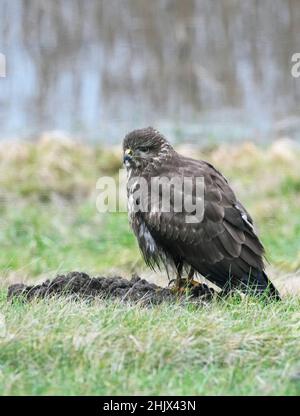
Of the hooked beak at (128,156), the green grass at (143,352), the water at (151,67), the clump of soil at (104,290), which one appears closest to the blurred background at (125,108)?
the water at (151,67)

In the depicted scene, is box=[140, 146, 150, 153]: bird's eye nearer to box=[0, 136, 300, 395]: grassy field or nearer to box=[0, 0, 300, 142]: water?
box=[0, 136, 300, 395]: grassy field

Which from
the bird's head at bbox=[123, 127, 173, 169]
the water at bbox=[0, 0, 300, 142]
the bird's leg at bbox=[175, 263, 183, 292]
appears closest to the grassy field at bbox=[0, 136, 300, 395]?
the bird's leg at bbox=[175, 263, 183, 292]

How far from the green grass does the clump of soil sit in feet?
1.96

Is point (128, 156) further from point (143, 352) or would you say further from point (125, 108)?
point (125, 108)

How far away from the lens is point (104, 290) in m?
7.15

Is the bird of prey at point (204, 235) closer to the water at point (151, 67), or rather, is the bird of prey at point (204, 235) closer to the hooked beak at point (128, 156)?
the hooked beak at point (128, 156)

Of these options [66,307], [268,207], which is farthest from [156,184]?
[268,207]

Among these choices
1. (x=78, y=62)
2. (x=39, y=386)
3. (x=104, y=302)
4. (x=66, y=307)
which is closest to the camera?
(x=39, y=386)

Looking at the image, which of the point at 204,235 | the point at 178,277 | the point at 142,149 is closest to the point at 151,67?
the point at 142,149

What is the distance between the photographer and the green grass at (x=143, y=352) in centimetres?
530

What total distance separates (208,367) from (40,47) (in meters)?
11.2

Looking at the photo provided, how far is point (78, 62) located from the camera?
51.6 feet

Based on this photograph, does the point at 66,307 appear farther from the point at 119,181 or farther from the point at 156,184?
the point at 119,181

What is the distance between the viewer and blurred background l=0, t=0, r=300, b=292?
36.8 ft
